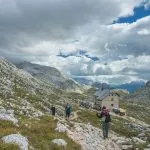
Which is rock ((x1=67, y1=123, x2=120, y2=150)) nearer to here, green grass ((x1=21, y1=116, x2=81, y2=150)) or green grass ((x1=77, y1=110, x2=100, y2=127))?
green grass ((x1=21, y1=116, x2=81, y2=150))

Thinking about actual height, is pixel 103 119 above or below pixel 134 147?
above

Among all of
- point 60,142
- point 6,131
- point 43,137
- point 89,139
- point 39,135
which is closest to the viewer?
point 6,131

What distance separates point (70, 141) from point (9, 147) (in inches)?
383

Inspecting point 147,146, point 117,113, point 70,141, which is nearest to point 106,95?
point 117,113

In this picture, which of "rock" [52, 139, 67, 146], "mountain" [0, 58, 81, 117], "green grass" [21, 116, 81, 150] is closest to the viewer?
"green grass" [21, 116, 81, 150]

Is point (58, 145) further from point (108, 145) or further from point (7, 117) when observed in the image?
point (108, 145)

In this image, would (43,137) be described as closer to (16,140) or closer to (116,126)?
(16,140)

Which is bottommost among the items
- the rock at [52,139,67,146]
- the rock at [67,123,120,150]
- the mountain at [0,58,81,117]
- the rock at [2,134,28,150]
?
the rock at [67,123,120,150]

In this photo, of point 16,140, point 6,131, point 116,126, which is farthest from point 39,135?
point 116,126

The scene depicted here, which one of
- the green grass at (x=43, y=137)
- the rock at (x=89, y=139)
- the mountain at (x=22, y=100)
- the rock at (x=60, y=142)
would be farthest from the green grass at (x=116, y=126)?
the rock at (x=60, y=142)

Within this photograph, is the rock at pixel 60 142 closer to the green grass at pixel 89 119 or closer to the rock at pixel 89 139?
the rock at pixel 89 139

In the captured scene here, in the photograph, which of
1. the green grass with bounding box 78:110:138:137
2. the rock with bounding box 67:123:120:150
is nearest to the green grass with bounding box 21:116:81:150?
the rock with bounding box 67:123:120:150

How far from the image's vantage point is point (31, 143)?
80.7 ft

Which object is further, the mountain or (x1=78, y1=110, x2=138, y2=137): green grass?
(x1=78, y1=110, x2=138, y2=137): green grass
